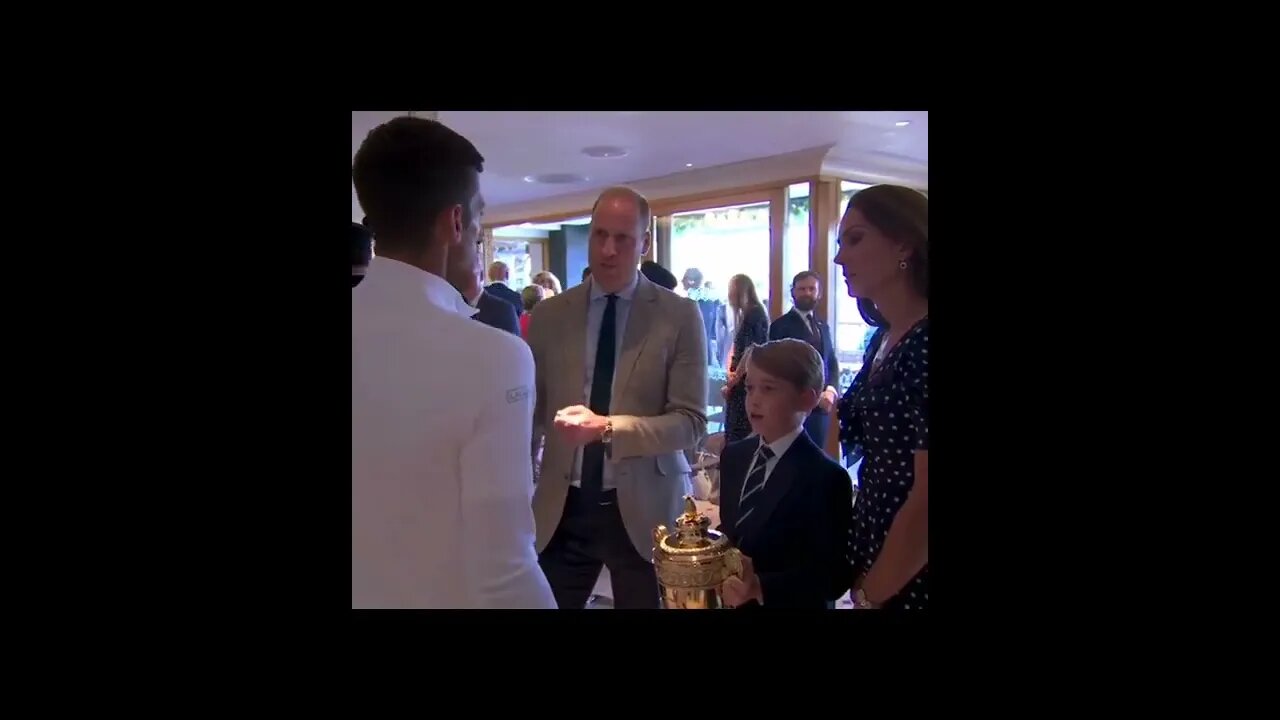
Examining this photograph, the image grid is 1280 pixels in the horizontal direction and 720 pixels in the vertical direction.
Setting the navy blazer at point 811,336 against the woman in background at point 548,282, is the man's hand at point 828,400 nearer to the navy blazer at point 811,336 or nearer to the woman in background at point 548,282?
the navy blazer at point 811,336

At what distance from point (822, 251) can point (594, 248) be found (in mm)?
583

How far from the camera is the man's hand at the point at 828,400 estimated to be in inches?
40.1

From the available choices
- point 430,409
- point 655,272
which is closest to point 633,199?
point 655,272

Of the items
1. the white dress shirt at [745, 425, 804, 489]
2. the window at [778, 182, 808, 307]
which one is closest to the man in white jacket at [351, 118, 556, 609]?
the white dress shirt at [745, 425, 804, 489]

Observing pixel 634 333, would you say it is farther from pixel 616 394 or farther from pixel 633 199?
pixel 633 199

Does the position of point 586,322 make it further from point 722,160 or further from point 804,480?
point 722,160

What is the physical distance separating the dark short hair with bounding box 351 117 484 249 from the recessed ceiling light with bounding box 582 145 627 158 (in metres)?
0.48

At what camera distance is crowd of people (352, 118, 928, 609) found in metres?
0.83

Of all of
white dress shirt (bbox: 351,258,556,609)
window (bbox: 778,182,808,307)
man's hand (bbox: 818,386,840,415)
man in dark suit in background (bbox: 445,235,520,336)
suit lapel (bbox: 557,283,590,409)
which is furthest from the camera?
window (bbox: 778,182,808,307)

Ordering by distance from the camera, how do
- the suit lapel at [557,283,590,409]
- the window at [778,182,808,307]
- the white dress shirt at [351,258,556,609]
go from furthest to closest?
the window at [778,182,808,307] < the suit lapel at [557,283,590,409] < the white dress shirt at [351,258,556,609]

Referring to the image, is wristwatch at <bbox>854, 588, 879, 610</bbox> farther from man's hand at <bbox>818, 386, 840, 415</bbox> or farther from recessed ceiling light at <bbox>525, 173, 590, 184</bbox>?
recessed ceiling light at <bbox>525, 173, 590, 184</bbox>

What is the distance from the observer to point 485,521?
0.83 meters

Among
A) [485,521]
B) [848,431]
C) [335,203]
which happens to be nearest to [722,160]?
[848,431]

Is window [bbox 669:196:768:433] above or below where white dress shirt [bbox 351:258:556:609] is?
above
